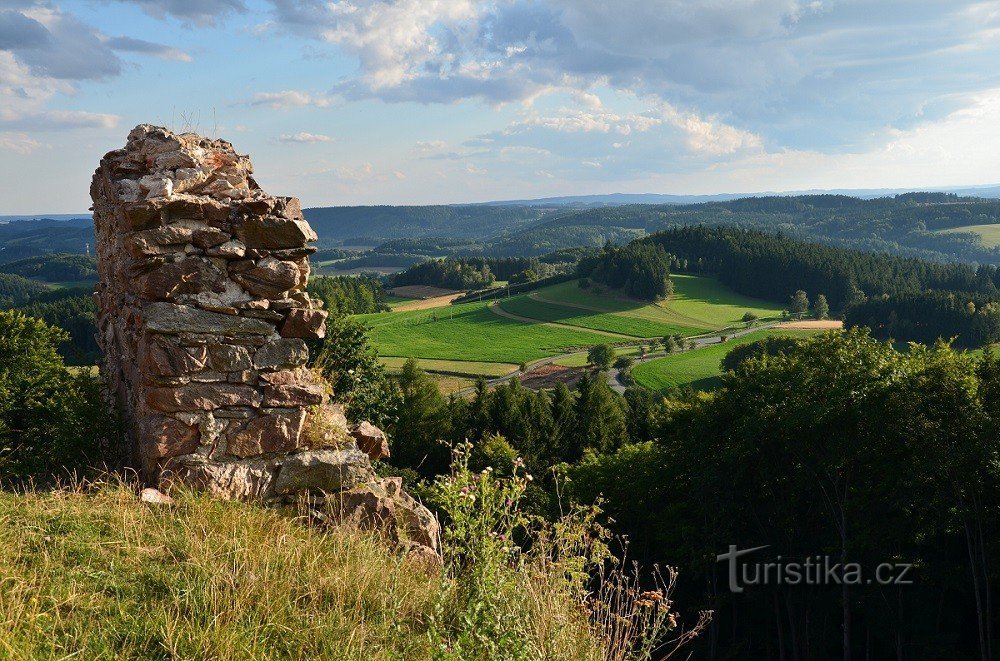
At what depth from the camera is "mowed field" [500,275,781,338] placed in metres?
98.5

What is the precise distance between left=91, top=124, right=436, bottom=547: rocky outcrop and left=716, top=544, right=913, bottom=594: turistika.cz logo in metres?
11.0

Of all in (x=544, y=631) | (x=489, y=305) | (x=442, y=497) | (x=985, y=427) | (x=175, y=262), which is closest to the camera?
(x=544, y=631)

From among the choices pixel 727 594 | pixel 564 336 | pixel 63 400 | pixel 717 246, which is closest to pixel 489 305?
pixel 564 336

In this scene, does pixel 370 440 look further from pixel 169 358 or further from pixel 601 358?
pixel 601 358

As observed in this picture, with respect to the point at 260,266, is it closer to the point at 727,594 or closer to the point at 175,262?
the point at 175,262

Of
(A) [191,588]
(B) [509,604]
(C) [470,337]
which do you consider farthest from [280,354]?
(C) [470,337]

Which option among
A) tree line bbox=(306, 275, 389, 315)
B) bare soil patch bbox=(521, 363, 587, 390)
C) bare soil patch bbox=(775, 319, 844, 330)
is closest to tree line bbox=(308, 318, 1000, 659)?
bare soil patch bbox=(521, 363, 587, 390)

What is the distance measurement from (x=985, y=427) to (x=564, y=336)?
7974 centimetres

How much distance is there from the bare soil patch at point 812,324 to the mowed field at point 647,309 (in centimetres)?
527

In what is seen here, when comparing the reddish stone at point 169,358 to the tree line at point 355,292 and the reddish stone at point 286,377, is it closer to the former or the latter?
the reddish stone at point 286,377

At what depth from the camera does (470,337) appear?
3666 inches

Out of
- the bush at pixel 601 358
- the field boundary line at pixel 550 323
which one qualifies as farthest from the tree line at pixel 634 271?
the bush at pixel 601 358

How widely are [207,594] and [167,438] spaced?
281cm

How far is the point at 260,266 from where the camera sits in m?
6.99
